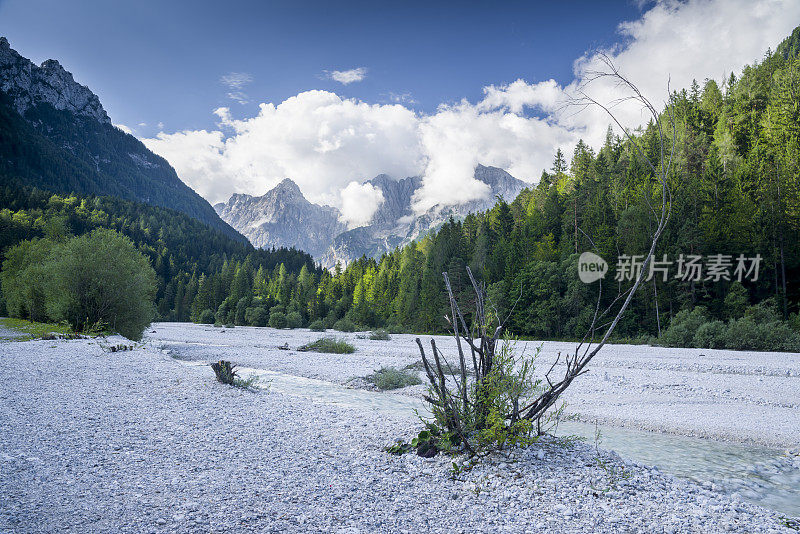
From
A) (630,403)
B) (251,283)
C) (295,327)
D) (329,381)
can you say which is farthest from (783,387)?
(251,283)

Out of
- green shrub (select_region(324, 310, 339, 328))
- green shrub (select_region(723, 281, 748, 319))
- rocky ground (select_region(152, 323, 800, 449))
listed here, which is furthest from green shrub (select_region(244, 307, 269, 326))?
green shrub (select_region(723, 281, 748, 319))

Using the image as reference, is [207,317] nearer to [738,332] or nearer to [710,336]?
[710,336]

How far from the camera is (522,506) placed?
4938 mm

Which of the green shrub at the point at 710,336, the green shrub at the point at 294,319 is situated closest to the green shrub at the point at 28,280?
the green shrub at the point at 294,319

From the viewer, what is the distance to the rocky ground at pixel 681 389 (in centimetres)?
1041

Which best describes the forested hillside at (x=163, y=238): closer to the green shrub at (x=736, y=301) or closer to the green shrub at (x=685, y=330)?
the green shrub at (x=685, y=330)

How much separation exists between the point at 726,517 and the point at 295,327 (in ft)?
237

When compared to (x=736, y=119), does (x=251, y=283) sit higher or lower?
lower

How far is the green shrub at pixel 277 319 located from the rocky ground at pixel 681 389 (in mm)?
45722

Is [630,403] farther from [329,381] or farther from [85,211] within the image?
[85,211]

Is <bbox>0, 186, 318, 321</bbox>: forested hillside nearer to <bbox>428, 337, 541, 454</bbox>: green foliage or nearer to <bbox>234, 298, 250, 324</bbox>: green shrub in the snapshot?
<bbox>234, 298, 250, 324</bbox>: green shrub

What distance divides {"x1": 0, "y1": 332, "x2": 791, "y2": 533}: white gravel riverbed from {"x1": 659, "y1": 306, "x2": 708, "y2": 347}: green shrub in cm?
3102

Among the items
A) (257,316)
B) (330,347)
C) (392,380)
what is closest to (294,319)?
(257,316)

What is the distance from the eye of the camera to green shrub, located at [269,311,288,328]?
2811 inches
